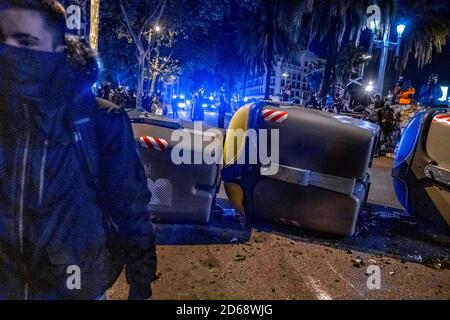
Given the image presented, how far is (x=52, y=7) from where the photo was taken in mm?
1456

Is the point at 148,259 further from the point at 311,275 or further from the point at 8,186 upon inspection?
the point at 311,275

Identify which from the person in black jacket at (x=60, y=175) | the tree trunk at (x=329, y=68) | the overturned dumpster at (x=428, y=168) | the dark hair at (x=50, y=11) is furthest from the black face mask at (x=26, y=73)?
the tree trunk at (x=329, y=68)

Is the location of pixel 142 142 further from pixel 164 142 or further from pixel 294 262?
pixel 294 262

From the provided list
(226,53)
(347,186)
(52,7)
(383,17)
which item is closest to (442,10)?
(383,17)

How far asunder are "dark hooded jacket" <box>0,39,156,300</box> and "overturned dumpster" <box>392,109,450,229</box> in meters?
4.33

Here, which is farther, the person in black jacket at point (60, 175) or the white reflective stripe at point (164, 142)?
the white reflective stripe at point (164, 142)

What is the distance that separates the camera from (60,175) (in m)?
1.48

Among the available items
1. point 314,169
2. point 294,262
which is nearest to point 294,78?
Result: point 314,169

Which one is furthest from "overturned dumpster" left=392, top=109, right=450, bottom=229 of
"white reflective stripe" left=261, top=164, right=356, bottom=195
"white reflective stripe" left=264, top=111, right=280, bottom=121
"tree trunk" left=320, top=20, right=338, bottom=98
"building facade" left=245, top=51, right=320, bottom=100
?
"building facade" left=245, top=51, right=320, bottom=100

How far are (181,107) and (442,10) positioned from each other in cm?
2774

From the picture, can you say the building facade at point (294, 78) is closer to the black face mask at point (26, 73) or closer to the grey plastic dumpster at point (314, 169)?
the grey plastic dumpster at point (314, 169)

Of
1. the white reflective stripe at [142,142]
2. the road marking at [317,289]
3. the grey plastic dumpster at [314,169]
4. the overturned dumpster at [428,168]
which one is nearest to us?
the road marking at [317,289]

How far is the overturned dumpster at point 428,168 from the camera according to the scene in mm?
4555

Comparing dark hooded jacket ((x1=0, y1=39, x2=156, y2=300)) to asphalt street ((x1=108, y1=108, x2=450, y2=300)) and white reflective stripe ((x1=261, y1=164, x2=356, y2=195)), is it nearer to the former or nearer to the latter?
asphalt street ((x1=108, y1=108, x2=450, y2=300))
